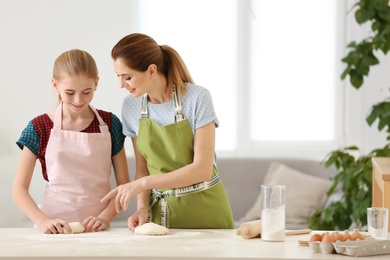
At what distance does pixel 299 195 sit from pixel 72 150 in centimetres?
294

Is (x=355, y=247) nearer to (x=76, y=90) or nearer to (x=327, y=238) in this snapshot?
(x=327, y=238)

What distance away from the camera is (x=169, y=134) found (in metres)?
2.80

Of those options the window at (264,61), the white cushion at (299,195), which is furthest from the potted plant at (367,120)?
the window at (264,61)

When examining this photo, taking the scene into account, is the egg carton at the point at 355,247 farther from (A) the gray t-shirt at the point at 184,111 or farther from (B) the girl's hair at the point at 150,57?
(B) the girl's hair at the point at 150,57

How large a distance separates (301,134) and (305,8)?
3.12ft

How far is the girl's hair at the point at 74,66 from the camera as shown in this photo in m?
2.74

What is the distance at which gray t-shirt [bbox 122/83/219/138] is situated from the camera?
2.78 meters

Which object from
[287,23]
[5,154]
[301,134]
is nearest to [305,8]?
[287,23]

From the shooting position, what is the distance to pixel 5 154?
16.7 ft

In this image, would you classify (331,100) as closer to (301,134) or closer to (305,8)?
(301,134)

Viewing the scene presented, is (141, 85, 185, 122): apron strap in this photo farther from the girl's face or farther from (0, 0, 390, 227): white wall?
(0, 0, 390, 227): white wall

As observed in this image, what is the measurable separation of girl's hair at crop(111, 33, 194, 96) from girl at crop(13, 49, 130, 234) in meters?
0.14

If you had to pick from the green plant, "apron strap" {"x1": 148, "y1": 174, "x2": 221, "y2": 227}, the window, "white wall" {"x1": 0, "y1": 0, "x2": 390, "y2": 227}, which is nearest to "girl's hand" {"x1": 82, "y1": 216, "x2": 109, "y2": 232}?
"apron strap" {"x1": 148, "y1": 174, "x2": 221, "y2": 227}

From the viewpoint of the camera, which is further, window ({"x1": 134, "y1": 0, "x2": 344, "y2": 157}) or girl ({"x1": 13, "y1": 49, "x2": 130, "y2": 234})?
window ({"x1": 134, "y1": 0, "x2": 344, "y2": 157})
